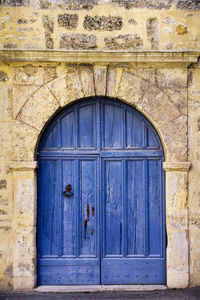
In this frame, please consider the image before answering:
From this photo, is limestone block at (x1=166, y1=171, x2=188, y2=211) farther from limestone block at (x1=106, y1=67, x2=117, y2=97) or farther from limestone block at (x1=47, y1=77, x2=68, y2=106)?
limestone block at (x1=47, y1=77, x2=68, y2=106)

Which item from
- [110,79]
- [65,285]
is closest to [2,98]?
[110,79]

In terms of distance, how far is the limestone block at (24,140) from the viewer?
12.3 ft

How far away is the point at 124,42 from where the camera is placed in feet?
12.5

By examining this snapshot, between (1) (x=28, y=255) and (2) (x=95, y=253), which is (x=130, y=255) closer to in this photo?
(2) (x=95, y=253)

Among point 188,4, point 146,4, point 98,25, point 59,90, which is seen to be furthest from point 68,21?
point 188,4

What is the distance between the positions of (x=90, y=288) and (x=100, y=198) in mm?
1049

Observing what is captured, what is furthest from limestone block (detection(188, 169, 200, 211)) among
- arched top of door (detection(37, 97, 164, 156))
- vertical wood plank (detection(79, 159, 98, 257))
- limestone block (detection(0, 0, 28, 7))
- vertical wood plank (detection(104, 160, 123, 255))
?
limestone block (detection(0, 0, 28, 7))

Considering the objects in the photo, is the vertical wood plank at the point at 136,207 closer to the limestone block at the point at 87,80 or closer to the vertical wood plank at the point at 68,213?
the vertical wood plank at the point at 68,213

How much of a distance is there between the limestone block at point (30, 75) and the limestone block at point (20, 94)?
0.06 meters

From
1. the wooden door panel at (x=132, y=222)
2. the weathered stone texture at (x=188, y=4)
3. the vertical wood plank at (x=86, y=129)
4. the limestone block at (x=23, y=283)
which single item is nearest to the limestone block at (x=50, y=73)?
the vertical wood plank at (x=86, y=129)

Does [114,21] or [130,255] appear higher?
[114,21]

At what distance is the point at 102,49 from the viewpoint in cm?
379

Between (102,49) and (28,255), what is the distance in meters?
2.55

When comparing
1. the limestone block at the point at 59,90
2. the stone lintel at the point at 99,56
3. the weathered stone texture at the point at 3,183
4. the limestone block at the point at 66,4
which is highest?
the limestone block at the point at 66,4
